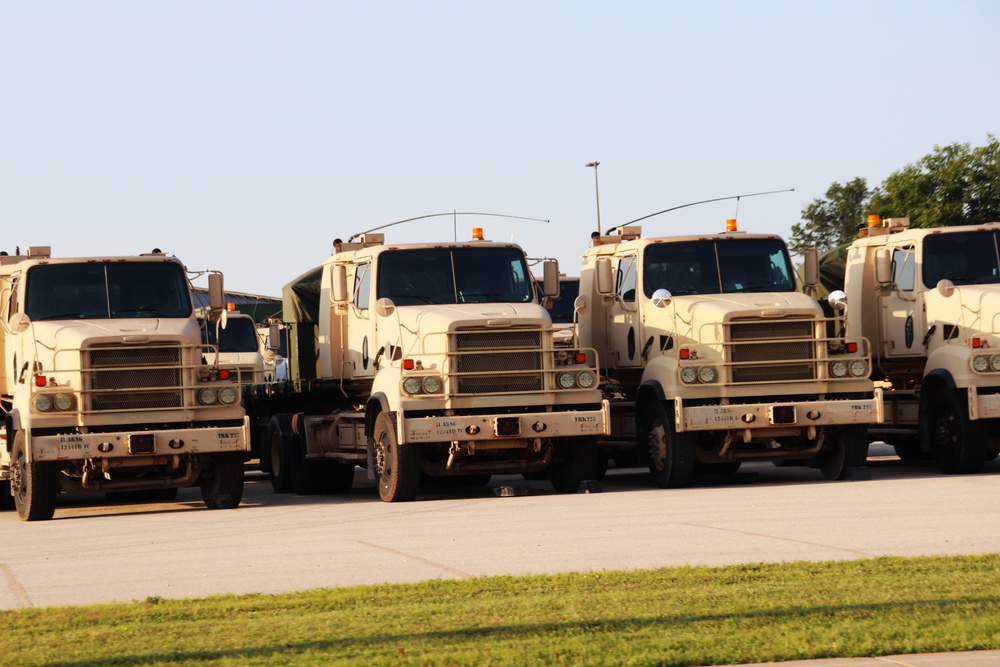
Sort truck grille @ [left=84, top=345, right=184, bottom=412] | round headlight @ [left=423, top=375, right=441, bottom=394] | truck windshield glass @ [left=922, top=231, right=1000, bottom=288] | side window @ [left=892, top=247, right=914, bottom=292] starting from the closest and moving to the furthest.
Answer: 1. truck grille @ [left=84, top=345, right=184, bottom=412]
2. round headlight @ [left=423, top=375, right=441, bottom=394]
3. truck windshield glass @ [left=922, top=231, right=1000, bottom=288]
4. side window @ [left=892, top=247, right=914, bottom=292]

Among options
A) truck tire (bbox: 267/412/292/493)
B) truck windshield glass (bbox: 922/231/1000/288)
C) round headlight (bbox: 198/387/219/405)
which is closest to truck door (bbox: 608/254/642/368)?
truck windshield glass (bbox: 922/231/1000/288)

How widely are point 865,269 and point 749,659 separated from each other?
46.9 feet

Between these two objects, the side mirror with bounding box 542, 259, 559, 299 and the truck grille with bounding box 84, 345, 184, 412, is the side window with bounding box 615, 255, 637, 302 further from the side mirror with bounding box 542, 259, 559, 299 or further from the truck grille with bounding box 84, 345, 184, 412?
the truck grille with bounding box 84, 345, 184, 412

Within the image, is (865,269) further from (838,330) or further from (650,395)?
(650,395)

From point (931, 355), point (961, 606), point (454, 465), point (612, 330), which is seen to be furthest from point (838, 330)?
point (961, 606)

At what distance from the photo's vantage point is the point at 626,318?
1977 centimetres

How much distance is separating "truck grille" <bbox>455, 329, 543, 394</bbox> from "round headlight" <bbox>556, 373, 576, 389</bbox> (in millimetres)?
226

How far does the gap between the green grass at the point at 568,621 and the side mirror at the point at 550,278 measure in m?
8.50

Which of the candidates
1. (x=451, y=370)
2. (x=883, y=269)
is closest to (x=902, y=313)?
(x=883, y=269)

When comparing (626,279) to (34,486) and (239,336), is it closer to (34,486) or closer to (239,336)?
(34,486)

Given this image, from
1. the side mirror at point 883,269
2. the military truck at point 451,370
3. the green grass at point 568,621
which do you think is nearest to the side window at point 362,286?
the military truck at point 451,370

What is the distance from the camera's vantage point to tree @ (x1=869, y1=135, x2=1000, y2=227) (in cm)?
4191

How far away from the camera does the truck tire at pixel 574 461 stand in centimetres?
1805

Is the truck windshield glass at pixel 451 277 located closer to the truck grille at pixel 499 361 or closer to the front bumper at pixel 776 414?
the truck grille at pixel 499 361
